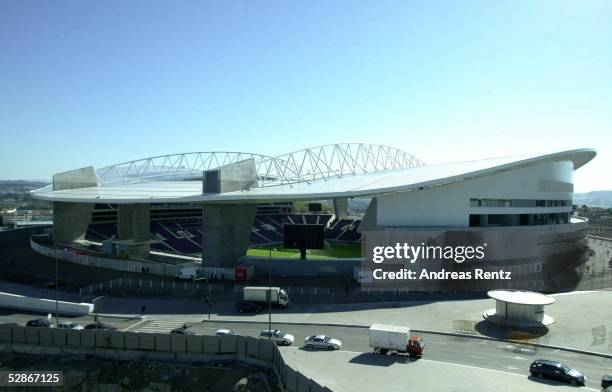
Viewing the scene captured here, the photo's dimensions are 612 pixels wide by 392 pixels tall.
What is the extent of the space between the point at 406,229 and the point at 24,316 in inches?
1234

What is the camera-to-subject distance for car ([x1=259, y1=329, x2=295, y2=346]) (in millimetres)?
25078

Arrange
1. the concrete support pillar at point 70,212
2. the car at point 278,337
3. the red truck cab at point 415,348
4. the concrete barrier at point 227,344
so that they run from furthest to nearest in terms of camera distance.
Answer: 1. the concrete support pillar at point 70,212
2. the car at point 278,337
3. the concrete barrier at point 227,344
4. the red truck cab at point 415,348

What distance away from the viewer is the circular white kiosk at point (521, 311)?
2870 centimetres

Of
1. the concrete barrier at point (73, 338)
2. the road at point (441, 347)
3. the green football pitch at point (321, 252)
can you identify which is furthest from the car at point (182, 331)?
the green football pitch at point (321, 252)

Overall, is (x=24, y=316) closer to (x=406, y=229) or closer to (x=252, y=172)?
(x=252, y=172)

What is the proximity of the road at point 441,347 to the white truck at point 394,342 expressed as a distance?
55 cm

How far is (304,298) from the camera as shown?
117ft

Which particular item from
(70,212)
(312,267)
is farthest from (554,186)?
(70,212)

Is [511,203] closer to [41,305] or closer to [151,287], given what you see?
[151,287]

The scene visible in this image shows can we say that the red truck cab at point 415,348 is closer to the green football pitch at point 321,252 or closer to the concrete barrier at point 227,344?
the concrete barrier at point 227,344

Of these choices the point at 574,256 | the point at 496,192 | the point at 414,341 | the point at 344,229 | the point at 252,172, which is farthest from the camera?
the point at 344,229

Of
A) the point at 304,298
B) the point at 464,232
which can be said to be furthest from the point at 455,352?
the point at 464,232

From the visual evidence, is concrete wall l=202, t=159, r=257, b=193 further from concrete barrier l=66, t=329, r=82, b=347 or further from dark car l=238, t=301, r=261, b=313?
concrete barrier l=66, t=329, r=82, b=347

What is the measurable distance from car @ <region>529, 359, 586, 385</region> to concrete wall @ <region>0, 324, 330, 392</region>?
1215cm
